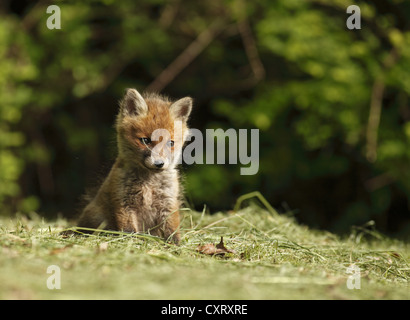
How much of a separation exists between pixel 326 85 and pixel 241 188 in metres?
2.79

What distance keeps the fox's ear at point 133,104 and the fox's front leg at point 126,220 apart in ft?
2.93

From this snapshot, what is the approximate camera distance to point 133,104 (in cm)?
462

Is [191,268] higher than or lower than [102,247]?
lower

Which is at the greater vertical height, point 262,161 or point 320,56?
point 320,56

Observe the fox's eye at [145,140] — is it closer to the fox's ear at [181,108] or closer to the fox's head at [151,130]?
the fox's head at [151,130]

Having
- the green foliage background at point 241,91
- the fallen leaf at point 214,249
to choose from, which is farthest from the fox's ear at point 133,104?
the green foliage background at point 241,91

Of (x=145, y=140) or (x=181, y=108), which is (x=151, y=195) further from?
(x=181, y=108)

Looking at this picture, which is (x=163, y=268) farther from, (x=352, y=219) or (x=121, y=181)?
(x=352, y=219)

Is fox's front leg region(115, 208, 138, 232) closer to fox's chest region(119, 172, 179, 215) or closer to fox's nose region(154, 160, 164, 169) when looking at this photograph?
fox's chest region(119, 172, 179, 215)

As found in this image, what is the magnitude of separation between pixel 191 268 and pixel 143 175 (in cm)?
153

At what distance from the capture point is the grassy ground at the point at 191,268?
2.49 meters

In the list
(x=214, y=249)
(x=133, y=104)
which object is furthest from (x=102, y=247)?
(x=133, y=104)

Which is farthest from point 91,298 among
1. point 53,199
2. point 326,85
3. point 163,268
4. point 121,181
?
point 53,199

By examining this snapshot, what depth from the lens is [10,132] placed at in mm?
9555
